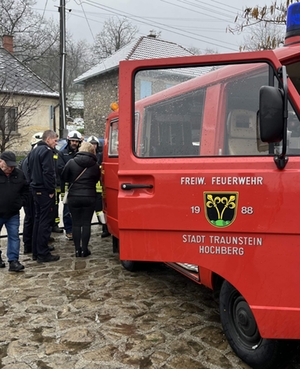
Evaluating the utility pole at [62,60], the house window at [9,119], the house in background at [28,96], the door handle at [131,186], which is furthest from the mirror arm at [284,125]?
the house in background at [28,96]

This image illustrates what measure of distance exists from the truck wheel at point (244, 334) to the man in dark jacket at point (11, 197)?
323 cm

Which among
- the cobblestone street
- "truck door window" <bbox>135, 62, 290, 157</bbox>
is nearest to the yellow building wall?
the cobblestone street

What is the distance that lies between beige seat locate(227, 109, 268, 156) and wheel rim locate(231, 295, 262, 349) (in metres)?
1.12

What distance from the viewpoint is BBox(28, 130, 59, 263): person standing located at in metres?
5.45

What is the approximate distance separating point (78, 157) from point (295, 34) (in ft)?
11.5

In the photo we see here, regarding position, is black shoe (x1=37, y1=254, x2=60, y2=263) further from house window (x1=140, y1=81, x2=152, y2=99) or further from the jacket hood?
house window (x1=140, y1=81, x2=152, y2=99)

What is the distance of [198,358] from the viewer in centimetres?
310

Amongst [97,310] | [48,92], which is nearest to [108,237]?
[97,310]

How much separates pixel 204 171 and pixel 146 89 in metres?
0.84

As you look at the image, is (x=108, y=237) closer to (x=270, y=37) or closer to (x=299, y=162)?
(x=270, y=37)

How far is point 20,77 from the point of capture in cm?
2327

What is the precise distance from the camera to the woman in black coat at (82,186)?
566 cm

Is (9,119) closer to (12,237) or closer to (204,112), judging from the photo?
(12,237)

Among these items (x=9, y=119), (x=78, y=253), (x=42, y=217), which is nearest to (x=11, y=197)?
(x=42, y=217)
